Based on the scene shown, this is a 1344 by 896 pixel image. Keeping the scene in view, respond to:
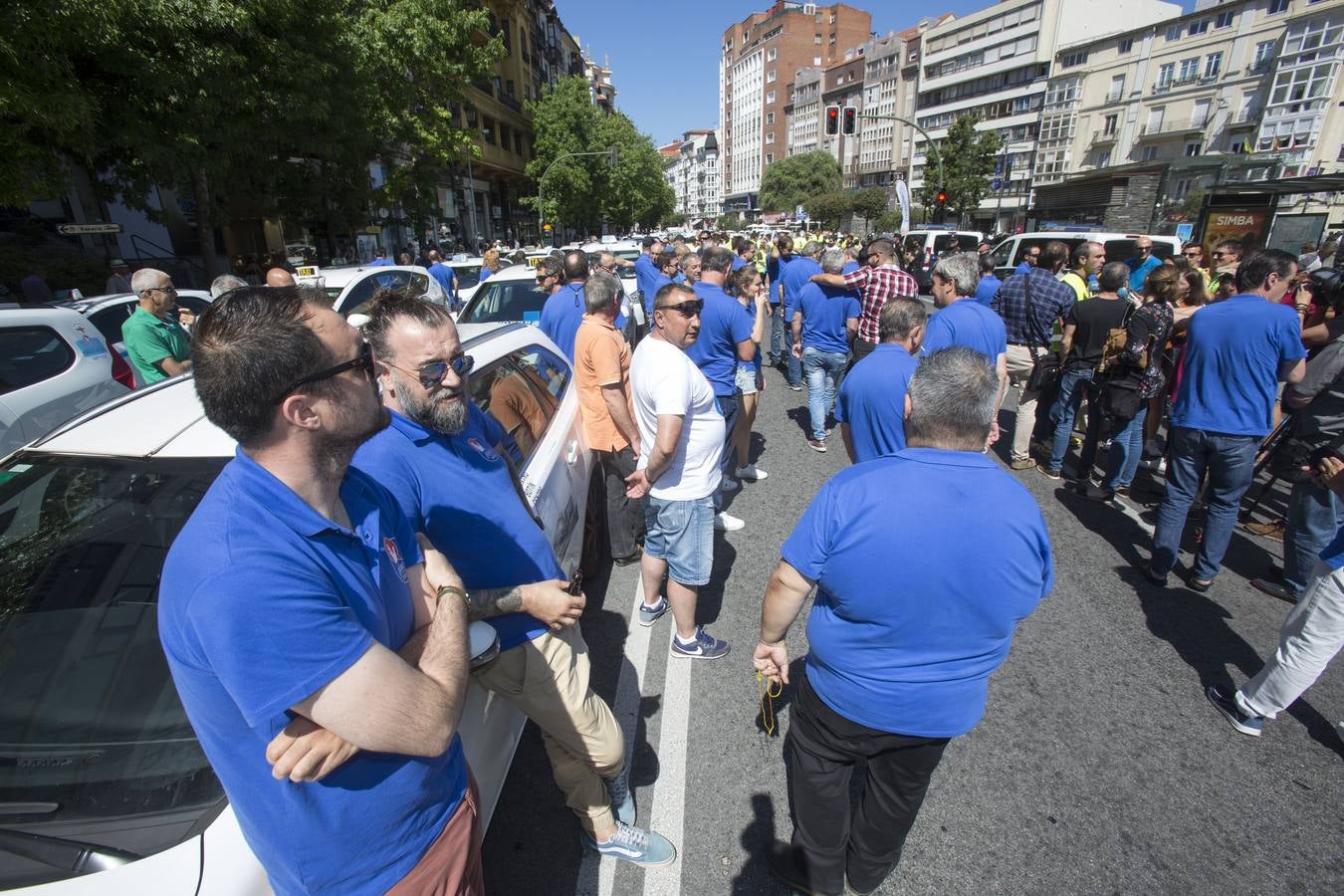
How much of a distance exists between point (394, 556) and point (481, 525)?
0.53 m

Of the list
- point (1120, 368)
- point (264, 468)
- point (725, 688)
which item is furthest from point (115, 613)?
point (1120, 368)

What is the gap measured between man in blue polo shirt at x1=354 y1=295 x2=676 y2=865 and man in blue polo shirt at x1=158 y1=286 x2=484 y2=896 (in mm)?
Result: 499

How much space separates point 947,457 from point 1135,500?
188 inches

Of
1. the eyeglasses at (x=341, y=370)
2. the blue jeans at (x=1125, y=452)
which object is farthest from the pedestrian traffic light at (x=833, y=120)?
the eyeglasses at (x=341, y=370)

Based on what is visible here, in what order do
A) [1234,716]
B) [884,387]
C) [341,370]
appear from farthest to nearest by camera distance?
[884,387] → [1234,716] → [341,370]

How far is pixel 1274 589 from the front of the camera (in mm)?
3797

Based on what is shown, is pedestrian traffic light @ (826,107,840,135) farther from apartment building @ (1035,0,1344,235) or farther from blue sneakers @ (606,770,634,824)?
apartment building @ (1035,0,1344,235)

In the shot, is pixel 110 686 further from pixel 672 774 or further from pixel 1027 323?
pixel 1027 323

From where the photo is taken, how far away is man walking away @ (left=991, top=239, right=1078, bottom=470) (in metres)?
5.62

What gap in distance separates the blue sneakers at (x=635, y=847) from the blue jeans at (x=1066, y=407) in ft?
17.0

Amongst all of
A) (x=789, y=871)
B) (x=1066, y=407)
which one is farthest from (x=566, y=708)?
(x=1066, y=407)

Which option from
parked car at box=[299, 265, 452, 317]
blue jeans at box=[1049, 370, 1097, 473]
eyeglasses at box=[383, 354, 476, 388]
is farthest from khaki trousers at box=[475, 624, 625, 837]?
parked car at box=[299, 265, 452, 317]

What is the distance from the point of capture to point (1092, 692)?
120 inches

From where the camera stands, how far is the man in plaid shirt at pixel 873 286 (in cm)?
575
